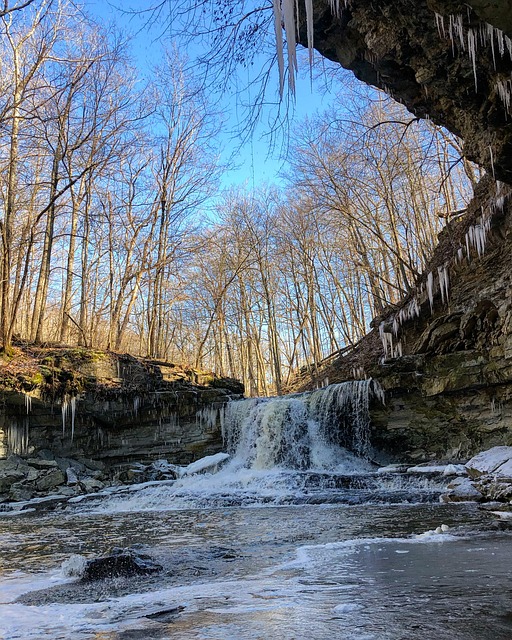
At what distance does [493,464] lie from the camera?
26.4ft

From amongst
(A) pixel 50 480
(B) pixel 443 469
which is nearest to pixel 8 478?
(A) pixel 50 480

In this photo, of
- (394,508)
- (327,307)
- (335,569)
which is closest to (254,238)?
(327,307)

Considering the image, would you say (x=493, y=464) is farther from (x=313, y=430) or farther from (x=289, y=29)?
(x=289, y=29)

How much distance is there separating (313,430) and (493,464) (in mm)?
5966

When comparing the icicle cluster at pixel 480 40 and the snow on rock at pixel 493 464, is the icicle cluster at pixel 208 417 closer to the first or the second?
the snow on rock at pixel 493 464

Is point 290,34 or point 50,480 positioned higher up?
point 290,34

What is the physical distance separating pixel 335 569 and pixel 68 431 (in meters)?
13.0

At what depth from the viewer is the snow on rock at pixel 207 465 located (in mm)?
13171

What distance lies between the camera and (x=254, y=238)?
27.3m

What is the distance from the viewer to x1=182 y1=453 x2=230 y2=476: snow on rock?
13171 millimetres

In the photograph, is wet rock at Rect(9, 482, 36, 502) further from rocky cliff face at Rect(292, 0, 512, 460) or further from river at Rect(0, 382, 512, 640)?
rocky cliff face at Rect(292, 0, 512, 460)

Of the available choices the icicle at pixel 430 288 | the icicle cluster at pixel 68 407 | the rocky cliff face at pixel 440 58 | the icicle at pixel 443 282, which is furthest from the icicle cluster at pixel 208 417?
the rocky cliff face at pixel 440 58

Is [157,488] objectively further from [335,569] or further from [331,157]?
[331,157]

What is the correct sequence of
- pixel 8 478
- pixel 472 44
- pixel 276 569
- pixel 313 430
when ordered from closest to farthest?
pixel 276 569 < pixel 472 44 < pixel 8 478 < pixel 313 430
